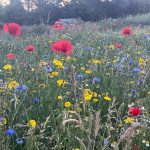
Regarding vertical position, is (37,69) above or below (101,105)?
above

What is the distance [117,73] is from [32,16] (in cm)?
2254

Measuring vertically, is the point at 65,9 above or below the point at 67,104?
above

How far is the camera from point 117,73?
3354 mm

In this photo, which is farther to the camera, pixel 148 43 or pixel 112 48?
pixel 148 43

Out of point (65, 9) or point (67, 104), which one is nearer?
point (67, 104)

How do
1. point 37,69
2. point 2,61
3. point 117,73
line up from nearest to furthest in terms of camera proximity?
point 37,69
point 117,73
point 2,61

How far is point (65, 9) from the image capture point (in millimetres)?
26672

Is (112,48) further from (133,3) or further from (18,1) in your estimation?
(133,3)

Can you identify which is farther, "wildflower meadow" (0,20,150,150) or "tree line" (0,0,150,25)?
"tree line" (0,0,150,25)

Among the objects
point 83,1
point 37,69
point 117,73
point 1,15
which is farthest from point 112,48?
point 83,1

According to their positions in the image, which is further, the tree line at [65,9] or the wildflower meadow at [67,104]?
the tree line at [65,9]

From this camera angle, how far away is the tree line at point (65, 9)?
2492 centimetres

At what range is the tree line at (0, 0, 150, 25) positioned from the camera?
2492cm

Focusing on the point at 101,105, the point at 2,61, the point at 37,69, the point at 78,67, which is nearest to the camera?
the point at 101,105
